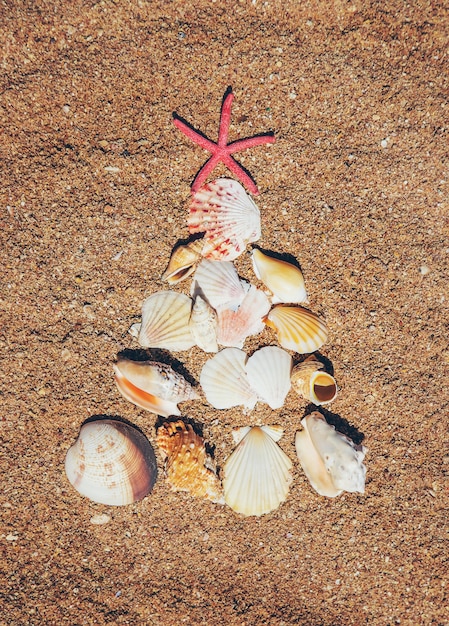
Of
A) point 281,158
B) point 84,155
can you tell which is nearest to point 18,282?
point 84,155

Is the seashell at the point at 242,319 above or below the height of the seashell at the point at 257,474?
above

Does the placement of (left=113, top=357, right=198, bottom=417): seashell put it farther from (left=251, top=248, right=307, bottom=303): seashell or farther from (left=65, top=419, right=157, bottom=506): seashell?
(left=251, top=248, right=307, bottom=303): seashell

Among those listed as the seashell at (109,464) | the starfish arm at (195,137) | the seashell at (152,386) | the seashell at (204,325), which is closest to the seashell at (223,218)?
the starfish arm at (195,137)

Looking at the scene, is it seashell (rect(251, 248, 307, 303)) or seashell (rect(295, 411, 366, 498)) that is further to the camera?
seashell (rect(251, 248, 307, 303))

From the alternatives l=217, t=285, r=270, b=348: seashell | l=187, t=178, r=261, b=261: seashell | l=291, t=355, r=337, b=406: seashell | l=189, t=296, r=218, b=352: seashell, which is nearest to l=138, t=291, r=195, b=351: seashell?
l=189, t=296, r=218, b=352: seashell

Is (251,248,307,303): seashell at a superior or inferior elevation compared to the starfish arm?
inferior

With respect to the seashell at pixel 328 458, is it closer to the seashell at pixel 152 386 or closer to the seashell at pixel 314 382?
the seashell at pixel 314 382
